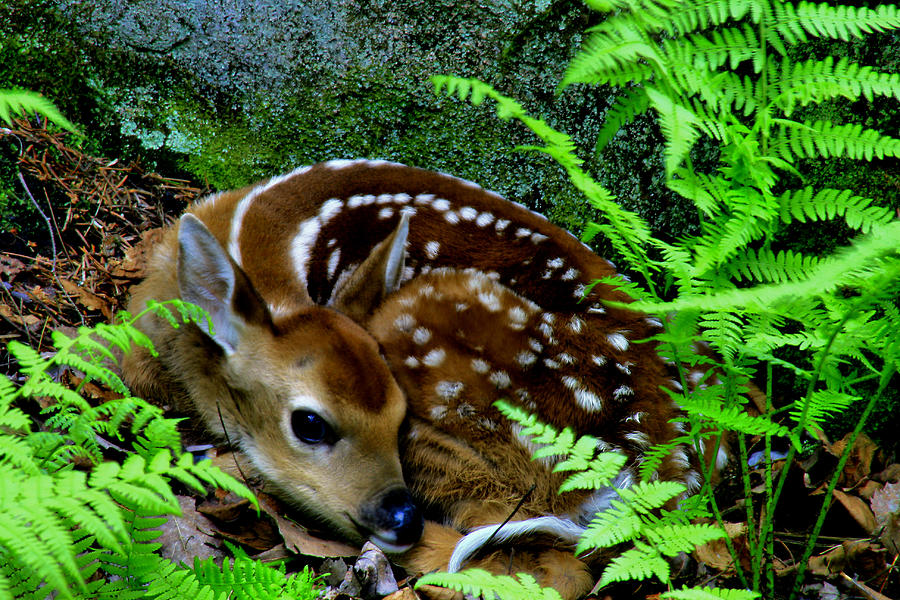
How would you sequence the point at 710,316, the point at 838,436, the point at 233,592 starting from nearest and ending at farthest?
the point at 233,592, the point at 710,316, the point at 838,436

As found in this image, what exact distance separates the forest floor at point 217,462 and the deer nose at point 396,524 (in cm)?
6

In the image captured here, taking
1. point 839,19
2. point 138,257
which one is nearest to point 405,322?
point 138,257

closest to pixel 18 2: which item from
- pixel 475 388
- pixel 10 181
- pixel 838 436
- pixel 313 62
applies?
pixel 10 181

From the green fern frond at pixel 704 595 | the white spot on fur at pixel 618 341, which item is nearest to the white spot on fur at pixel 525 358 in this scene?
the white spot on fur at pixel 618 341

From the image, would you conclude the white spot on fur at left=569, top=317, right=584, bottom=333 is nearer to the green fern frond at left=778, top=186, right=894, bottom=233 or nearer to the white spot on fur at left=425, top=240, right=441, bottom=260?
the white spot on fur at left=425, top=240, right=441, bottom=260

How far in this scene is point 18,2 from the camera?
4059 mm

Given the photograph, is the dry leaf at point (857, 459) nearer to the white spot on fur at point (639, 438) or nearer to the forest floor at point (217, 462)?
the forest floor at point (217, 462)

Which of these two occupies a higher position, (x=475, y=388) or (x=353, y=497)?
(x=475, y=388)

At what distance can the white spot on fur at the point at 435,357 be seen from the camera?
124 inches

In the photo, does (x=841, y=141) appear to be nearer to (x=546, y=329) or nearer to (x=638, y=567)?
(x=546, y=329)

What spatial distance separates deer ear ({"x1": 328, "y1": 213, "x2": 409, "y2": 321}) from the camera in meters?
3.28

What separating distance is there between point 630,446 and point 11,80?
389 centimetres

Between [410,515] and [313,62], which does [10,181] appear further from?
[410,515]

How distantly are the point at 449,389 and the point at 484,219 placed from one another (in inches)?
39.8
